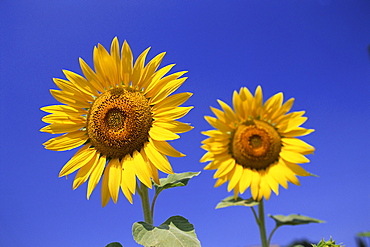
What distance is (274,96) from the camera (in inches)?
192

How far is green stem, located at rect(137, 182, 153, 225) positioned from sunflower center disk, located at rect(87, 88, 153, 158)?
0.33 meters

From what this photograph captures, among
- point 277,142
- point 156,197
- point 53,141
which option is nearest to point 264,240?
point 277,142

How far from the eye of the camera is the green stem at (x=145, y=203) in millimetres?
2928

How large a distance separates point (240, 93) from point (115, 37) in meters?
2.16

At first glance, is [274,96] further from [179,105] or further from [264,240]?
[179,105]

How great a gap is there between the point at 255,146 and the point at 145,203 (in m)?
2.30

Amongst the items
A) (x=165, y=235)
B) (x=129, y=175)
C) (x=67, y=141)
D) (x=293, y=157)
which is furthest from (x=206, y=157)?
(x=165, y=235)

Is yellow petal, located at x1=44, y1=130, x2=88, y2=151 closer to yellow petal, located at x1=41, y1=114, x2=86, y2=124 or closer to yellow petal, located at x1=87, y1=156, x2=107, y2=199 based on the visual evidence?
yellow petal, located at x1=41, y1=114, x2=86, y2=124

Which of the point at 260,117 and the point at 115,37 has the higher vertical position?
the point at 260,117

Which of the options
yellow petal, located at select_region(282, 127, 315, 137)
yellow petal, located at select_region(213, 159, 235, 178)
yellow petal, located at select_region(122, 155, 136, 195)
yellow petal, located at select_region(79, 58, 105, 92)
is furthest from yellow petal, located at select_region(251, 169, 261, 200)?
yellow petal, located at select_region(79, 58, 105, 92)

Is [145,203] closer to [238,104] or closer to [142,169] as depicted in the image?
[142,169]

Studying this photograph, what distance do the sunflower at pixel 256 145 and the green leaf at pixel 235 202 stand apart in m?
0.09

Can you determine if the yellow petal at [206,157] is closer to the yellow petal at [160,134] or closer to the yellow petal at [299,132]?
the yellow petal at [299,132]

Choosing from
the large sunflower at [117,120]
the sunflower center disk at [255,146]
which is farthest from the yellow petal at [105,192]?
the sunflower center disk at [255,146]
